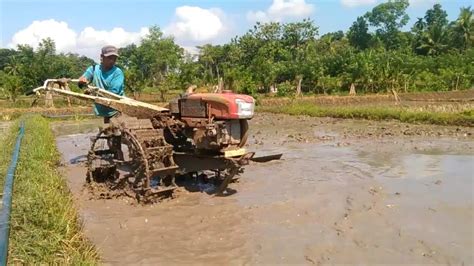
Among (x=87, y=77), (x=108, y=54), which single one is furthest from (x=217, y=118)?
(x=87, y=77)

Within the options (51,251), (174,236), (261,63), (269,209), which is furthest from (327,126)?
(261,63)

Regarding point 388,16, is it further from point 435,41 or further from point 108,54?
point 108,54

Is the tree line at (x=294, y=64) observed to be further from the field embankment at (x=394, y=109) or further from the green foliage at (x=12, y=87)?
the field embankment at (x=394, y=109)

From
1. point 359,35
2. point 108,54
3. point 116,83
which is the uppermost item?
point 359,35

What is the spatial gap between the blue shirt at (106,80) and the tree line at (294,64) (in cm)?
2424

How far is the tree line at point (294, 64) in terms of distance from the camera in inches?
1361

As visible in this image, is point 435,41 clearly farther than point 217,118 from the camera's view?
Yes

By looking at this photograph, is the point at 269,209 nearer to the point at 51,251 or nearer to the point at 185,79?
the point at 51,251

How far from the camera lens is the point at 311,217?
16.5ft

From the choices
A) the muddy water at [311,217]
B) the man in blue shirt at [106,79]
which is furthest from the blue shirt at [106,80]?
the muddy water at [311,217]

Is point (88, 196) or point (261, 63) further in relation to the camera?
point (261, 63)

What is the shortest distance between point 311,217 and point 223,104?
1707 millimetres

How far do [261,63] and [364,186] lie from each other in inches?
1193

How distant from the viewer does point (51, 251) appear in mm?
3490
